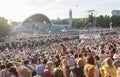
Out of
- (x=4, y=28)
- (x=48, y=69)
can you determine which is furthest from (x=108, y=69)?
(x=4, y=28)

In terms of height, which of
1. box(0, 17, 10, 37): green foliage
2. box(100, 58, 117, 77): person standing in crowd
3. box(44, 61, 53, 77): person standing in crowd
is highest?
box(100, 58, 117, 77): person standing in crowd

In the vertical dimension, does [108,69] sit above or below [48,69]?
above

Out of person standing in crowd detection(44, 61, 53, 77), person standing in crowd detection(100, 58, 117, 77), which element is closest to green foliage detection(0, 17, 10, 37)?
person standing in crowd detection(44, 61, 53, 77)

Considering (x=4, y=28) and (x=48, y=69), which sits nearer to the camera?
(x=48, y=69)

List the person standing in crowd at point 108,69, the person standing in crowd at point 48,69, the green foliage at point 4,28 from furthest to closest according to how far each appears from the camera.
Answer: the green foliage at point 4,28, the person standing in crowd at point 48,69, the person standing in crowd at point 108,69

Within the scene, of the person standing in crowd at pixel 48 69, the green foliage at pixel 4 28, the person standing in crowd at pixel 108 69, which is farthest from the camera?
the green foliage at pixel 4 28

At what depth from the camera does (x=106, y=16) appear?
14725cm

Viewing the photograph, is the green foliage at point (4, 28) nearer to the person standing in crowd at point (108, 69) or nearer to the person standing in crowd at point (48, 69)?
the person standing in crowd at point (48, 69)

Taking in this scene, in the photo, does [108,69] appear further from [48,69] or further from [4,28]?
[4,28]

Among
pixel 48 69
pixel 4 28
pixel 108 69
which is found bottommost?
pixel 4 28

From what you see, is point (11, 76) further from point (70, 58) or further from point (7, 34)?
point (7, 34)

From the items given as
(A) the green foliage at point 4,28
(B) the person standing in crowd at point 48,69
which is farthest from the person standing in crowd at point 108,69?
(A) the green foliage at point 4,28

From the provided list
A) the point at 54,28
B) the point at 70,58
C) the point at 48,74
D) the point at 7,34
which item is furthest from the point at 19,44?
the point at 54,28

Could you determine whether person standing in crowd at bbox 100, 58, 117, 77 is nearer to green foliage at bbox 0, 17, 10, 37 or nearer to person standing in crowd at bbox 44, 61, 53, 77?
person standing in crowd at bbox 44, 61, 53, 77
